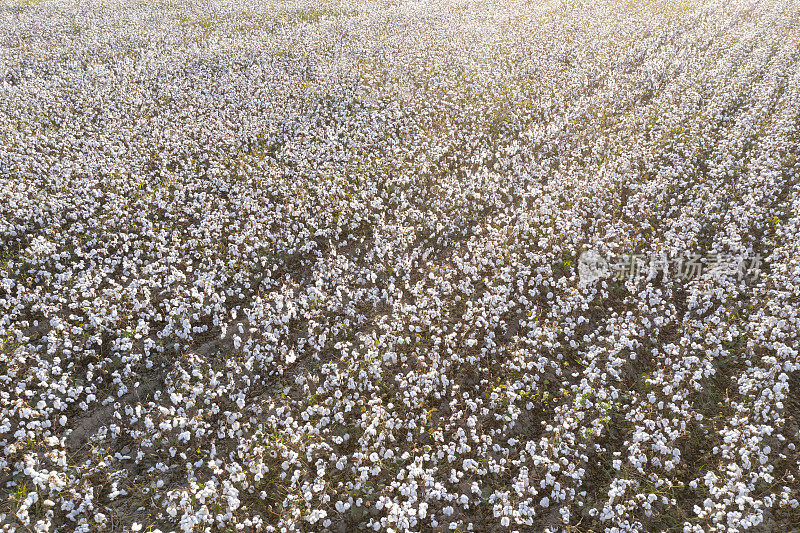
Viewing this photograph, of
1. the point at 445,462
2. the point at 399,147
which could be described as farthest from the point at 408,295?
the point at 399,147

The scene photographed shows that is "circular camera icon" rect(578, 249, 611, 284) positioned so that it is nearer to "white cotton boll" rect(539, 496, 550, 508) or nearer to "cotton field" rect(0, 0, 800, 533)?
"cotton field" rect(0, 0, 800, 533)

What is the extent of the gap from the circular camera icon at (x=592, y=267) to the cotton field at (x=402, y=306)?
0.40ft

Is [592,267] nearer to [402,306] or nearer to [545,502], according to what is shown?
[402,306]

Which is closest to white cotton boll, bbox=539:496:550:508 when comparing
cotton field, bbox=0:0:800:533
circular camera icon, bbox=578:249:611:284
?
cotton field, bbox=0:0:800:533

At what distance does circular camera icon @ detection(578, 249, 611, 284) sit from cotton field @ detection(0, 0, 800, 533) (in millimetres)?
122

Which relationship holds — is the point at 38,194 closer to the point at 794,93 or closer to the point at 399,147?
the point at 399,147

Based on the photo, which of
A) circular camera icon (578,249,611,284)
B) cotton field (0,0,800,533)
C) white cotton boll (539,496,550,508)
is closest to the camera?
white cotton boll (539,496,550,508)

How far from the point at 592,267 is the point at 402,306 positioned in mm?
4702

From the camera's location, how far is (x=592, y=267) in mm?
10867

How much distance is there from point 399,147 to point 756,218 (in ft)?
34.9

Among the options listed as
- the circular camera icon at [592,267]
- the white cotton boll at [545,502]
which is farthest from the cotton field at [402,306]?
the circular camera icon at [592,267]

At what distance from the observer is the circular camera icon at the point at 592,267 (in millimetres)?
10617

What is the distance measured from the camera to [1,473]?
7.17 m

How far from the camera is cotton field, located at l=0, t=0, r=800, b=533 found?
7.00 m
